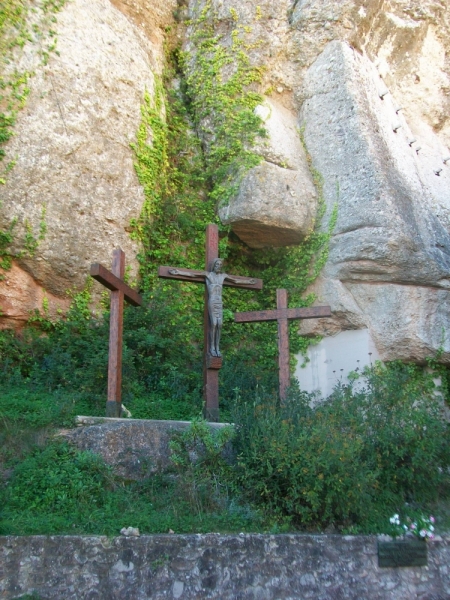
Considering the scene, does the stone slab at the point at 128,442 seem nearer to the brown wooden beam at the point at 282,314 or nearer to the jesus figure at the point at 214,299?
the jesus figure at the point at 214,299

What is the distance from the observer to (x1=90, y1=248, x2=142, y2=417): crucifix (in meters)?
7.45


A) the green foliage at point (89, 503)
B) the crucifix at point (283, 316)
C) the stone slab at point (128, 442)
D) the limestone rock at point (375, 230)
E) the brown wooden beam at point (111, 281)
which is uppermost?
the limestone rock at point (375, 230)

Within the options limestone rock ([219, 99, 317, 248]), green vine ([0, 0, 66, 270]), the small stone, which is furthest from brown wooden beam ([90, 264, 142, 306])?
limestone rock ([219, 99, 317, 248])

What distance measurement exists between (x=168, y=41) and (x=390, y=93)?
486 centimetres

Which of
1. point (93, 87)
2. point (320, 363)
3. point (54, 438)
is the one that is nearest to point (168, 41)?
point (93, 87)

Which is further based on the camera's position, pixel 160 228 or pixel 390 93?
pixel 390 93

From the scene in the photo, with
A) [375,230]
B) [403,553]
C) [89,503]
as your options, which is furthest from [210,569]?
[375,230]

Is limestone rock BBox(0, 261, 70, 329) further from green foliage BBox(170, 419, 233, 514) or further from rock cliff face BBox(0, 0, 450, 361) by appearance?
green foliage BBox(170, 419, 233, 514)

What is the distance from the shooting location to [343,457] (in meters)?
5.96

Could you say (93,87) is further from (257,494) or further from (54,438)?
(257,494)

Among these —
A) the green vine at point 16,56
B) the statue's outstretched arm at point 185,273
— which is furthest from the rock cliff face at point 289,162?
the statue's outstretched arm at point 185,273

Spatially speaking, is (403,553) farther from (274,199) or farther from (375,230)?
(274,199)

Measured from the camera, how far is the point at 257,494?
6023 millimetres

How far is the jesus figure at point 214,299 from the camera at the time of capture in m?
8.22
